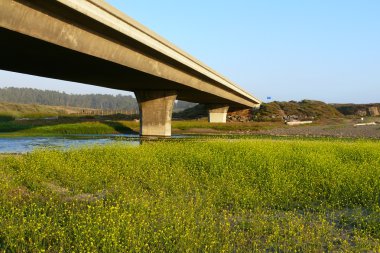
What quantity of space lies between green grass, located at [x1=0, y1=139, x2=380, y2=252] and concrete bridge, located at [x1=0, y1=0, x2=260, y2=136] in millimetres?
5646

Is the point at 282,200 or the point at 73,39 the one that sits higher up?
the point at 73,39

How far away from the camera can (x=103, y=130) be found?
52.7 m

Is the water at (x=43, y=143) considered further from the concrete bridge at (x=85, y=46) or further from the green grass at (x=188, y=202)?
the green grass at (x=188, y=202)

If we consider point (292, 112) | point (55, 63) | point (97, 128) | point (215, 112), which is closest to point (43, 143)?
point (55, 63)

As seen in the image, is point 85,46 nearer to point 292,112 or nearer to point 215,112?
point 215,112

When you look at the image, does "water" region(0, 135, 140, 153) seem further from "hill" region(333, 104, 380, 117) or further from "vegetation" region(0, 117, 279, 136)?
"hill" region(333, 104, 380, 117)

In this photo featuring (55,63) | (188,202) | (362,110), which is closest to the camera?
(188,202)

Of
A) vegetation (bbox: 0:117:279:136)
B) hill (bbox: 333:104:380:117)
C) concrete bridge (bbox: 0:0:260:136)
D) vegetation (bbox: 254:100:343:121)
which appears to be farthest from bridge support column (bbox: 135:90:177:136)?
hill (bbox: 333:104:380:117)

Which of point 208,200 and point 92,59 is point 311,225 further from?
point 92,59

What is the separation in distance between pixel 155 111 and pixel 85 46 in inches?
922

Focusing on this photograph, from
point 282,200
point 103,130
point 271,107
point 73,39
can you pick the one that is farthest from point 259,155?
point 271,107

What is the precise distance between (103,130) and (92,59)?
31.2m

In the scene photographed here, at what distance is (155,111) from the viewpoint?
4341 centimetres

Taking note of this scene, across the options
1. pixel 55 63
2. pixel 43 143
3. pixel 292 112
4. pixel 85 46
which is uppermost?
pixel 85 46
